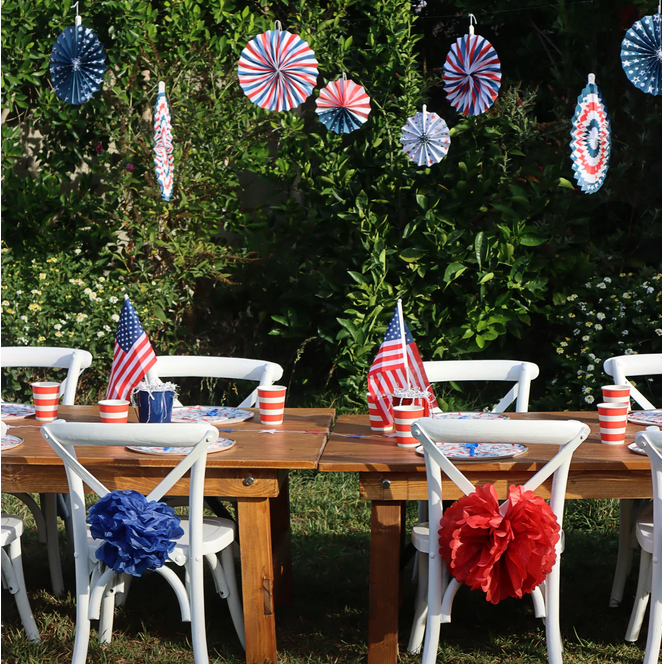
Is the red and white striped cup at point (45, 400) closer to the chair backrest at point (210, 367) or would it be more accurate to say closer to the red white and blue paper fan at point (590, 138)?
the chair backrest at point (210, 367)

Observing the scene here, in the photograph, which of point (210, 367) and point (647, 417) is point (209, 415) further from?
point (647, 417)

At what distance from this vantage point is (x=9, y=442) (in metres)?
2.50

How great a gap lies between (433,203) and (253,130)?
1232mm

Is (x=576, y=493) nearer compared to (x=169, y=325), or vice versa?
(x=576, y=493)

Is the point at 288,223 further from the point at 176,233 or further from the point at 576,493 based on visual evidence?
the point at 576,493

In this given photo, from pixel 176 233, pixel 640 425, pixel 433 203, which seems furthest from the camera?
pixel 176 233

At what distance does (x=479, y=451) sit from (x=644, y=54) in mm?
2360

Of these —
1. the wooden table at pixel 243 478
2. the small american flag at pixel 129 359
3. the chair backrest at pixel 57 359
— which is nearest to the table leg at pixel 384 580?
the wooden table at pixel 243 478

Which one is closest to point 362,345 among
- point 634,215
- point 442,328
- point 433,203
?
point 442,328

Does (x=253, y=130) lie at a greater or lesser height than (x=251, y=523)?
greater

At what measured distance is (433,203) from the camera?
487 centimetres

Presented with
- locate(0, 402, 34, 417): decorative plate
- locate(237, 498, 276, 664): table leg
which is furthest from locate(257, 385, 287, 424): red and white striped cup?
locate(0, 402, 34, 417): decorative plate

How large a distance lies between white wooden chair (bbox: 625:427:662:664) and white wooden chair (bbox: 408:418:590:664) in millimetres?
177

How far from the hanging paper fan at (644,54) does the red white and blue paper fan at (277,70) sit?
1410 mm
